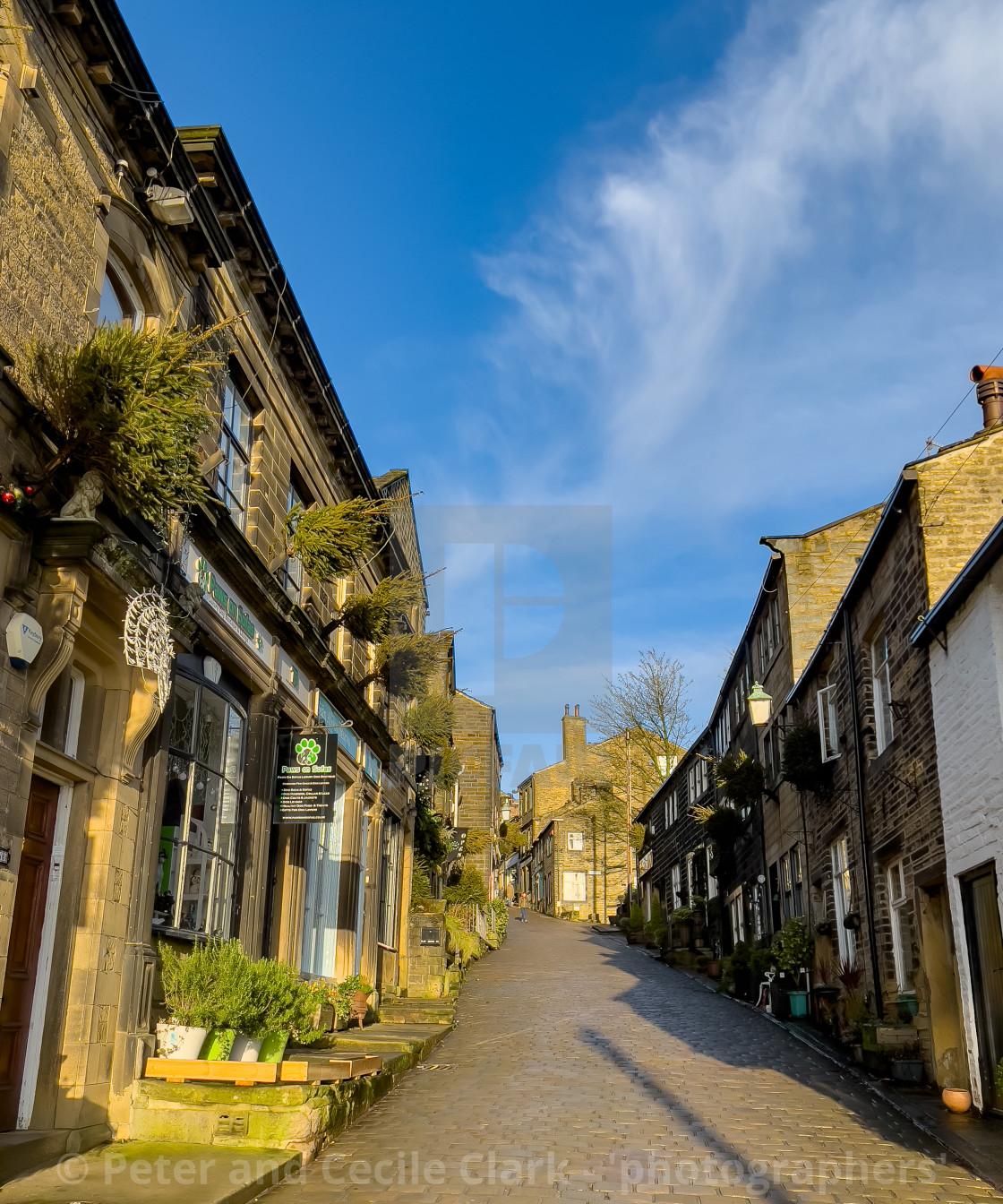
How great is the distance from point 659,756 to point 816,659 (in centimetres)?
3178

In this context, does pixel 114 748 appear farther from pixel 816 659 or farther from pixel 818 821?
pixel 818 821

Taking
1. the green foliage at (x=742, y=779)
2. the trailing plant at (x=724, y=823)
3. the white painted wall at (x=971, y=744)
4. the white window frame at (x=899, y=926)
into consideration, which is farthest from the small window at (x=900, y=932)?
the trailing plant at (x=724, y=823)

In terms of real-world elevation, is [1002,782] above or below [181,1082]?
above

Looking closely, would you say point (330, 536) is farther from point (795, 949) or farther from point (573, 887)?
point (573, 887)

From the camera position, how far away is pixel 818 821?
60.0 feet

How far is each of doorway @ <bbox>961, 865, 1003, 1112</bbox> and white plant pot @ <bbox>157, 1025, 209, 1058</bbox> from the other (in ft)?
22.6

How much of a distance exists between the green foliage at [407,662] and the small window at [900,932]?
7.79 metres

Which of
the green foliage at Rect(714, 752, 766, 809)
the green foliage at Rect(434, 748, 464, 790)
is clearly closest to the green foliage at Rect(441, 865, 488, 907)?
the green foliage at Rect(434, 748, 464, 790)

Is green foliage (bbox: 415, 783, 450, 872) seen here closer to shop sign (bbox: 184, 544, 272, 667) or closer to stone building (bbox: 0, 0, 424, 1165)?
stone building (bbox: 0, 0, 424, 1165)

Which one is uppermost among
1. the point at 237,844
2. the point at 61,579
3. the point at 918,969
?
the point at 61,579

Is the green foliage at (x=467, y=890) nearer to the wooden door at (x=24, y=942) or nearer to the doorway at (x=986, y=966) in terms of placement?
the doorway at (x=986, y=966)

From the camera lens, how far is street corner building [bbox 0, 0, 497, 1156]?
7125mm

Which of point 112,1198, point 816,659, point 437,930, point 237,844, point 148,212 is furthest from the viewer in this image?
point 437,930

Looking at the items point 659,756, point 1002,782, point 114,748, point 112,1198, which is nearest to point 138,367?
point 114,748
